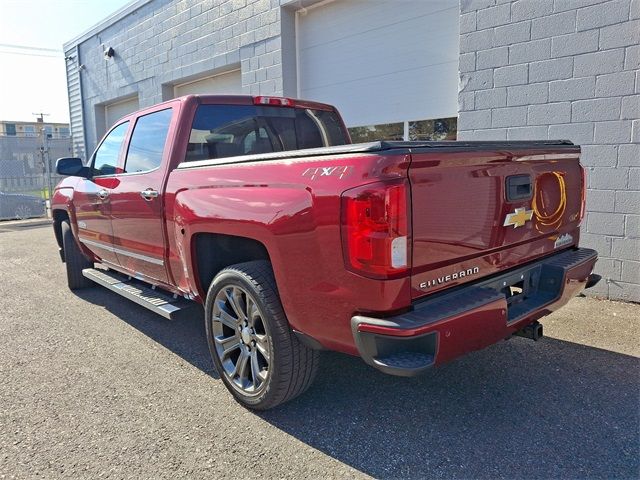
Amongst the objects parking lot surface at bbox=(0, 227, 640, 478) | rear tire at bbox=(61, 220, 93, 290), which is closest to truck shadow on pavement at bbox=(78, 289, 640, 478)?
parking lot surface at bbox=(0, 227, 640, 478)

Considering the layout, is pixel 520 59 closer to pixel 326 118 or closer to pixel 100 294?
pixel 326 118

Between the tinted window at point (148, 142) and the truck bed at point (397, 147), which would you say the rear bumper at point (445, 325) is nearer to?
the truck bed at point (397, 147)

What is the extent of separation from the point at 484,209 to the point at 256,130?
2222 mm

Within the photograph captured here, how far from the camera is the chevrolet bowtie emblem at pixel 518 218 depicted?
2.85 m

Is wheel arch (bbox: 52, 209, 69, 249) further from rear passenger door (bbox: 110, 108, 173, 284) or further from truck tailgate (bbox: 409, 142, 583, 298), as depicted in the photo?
truck tailgate (bbox: 409, 142, 583, 298)

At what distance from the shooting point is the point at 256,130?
4.21 meters

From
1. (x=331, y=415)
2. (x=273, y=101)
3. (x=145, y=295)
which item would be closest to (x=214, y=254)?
(x=145, y=295)

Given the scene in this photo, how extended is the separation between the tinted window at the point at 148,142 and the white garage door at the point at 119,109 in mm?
10234

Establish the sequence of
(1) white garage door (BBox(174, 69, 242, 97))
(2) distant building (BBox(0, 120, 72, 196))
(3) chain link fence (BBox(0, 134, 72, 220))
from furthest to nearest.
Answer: (2) distant building (BBox(0, 120, 72, 196)) → (3) chain link fence (BBox(0, 134, 72, 220)) → (1) white garage door (BBox(174, 69, 242, 97))

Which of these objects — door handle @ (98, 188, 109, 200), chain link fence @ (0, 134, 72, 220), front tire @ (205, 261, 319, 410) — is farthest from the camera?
chain link fence @ (0, 134, 72, 220)

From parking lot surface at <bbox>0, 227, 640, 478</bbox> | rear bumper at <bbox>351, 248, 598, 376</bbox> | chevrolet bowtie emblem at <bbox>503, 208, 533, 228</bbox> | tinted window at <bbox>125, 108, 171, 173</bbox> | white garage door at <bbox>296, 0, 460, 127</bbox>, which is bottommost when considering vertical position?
parking lot surface at <bbox>0, 227, 640, 478</bbox>

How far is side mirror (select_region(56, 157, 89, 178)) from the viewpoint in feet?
16.4

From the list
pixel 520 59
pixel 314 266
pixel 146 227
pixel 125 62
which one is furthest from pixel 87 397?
pixel 125 62

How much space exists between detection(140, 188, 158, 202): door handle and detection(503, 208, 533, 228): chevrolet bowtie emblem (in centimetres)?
254
